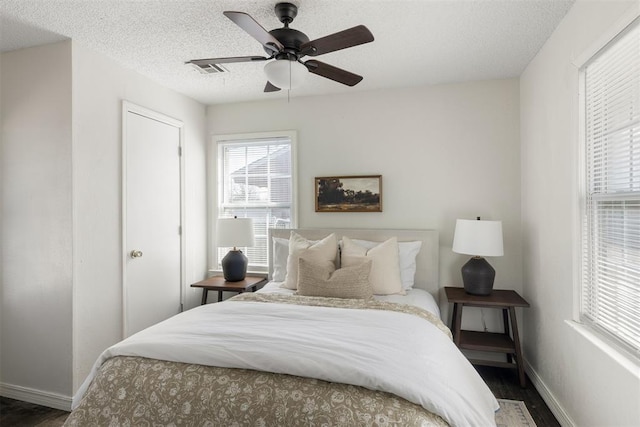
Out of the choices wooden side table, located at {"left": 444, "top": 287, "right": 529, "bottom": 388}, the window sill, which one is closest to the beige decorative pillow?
wooden side table, located at {"left": 444, "top": 287, "right": 529, "bottom": 388}

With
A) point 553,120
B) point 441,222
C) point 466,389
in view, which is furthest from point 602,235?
point 441,222

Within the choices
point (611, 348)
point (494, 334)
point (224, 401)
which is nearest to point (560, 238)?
point (611, 348)

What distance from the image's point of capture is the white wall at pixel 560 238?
174cm

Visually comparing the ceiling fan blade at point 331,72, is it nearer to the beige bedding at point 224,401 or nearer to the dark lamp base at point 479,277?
the beige bedding at point 224,401

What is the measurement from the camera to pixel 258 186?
3996 millimetres

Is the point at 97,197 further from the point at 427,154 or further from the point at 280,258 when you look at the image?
the point at 427,154

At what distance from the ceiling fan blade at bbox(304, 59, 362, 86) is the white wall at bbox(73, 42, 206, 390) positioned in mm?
1756

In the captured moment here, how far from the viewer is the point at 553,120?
2.41m

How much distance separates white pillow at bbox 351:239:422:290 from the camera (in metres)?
3.10

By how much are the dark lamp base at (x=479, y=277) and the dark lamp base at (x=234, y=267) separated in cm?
212

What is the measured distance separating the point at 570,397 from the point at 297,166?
2.92m

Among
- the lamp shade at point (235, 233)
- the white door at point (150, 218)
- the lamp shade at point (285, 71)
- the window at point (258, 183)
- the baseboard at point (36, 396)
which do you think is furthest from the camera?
the window at point (258, 183)

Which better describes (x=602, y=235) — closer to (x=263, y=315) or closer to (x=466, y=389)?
(x=466, y=389)

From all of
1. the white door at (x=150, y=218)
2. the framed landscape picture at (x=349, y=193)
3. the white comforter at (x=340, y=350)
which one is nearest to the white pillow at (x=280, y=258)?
the framed landscape picture at (x=349, y=193)
